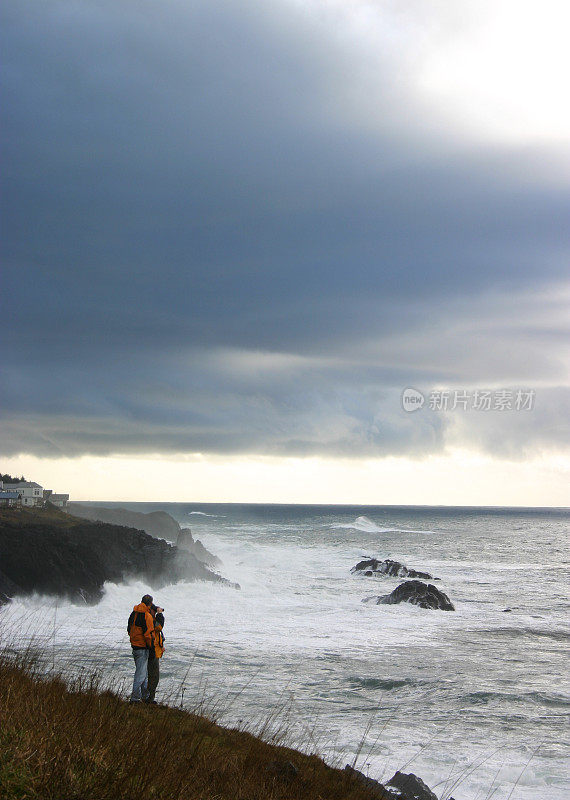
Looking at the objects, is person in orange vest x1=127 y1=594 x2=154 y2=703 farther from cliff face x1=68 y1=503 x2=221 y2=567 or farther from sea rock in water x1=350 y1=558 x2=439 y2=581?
cliff face x1=68 y1=503 x2=221 y2=567

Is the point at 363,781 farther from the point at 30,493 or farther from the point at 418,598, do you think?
the point at 30,493

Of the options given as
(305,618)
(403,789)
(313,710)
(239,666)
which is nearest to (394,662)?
(239,666)

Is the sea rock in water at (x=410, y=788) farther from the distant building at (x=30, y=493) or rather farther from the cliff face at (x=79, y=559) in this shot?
the distant building at (x=30, y=493)

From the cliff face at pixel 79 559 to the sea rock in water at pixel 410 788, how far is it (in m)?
26.0

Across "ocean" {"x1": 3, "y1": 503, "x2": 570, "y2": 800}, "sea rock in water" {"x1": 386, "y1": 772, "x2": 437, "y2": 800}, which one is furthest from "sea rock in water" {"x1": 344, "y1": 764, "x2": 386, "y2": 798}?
"sea rock in water" {"x1": 386, "y1": 772, "x2": 437, "y2": 800}

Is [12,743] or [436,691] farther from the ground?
[12,743]

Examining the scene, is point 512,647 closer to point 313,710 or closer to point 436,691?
point 436,691

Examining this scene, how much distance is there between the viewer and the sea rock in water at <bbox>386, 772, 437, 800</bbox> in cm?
1096

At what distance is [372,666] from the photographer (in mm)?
22594

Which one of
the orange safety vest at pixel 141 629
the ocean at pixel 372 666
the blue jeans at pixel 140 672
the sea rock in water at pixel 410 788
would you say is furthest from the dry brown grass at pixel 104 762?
the orange safety vest at pixel 141 629

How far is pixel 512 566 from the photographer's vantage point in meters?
63.8

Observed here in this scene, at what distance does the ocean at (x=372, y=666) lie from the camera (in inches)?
556

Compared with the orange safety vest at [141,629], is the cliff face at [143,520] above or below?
below

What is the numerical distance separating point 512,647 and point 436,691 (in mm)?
8505
